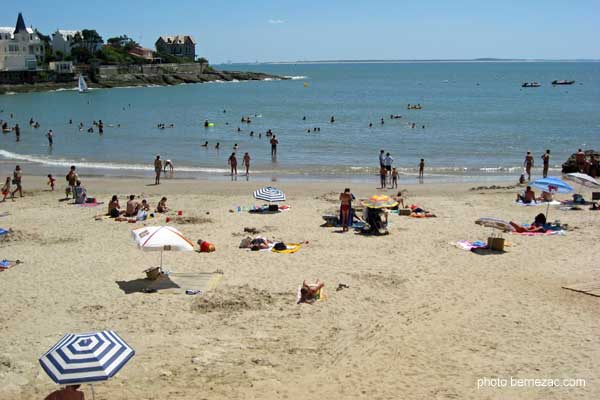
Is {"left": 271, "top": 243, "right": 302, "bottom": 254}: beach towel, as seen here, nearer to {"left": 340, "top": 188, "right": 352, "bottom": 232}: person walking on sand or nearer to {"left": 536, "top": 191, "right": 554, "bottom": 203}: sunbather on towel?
{"left": 340, "top": 188, "right": 352, "bottom": 232}: person walking on sand

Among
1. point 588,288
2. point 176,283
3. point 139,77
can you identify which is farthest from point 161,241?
point 139,77

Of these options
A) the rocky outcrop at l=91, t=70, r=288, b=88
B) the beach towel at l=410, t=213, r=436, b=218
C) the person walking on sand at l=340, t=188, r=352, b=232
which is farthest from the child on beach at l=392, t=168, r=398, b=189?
the rocky outcrop at l=91, t=70, r=288, b=88

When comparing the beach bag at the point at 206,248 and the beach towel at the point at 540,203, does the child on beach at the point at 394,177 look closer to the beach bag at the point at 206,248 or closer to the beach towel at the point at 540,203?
the beach towel at the point at 540,203

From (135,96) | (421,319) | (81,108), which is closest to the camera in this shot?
(421,319)

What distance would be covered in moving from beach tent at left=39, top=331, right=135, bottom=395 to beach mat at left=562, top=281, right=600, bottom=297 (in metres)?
8.82

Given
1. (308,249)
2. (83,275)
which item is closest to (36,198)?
(83,275)

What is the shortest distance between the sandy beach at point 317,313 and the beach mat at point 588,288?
213 mm

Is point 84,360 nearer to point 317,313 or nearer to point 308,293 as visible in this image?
point 317,313

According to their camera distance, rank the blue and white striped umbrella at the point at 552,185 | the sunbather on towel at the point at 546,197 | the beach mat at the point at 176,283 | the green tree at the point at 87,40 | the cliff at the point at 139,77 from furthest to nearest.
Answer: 1. the green tree at the point at 87,40
2. the cliff at the point at 139,77
3. the sunbather on towel at the point at 546,197
4. the blue and white striped umbrella at the point at 552,185
5. the beach mat at the point at 176,283

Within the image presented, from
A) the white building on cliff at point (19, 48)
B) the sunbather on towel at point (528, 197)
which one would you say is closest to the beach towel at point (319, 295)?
the sunbather on towel at point (528, 197)

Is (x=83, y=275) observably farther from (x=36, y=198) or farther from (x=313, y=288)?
(x=36, y=198)

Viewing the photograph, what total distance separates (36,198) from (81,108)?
5366cm

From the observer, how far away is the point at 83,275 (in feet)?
44.0

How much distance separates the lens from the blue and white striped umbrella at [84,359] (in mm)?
7480
